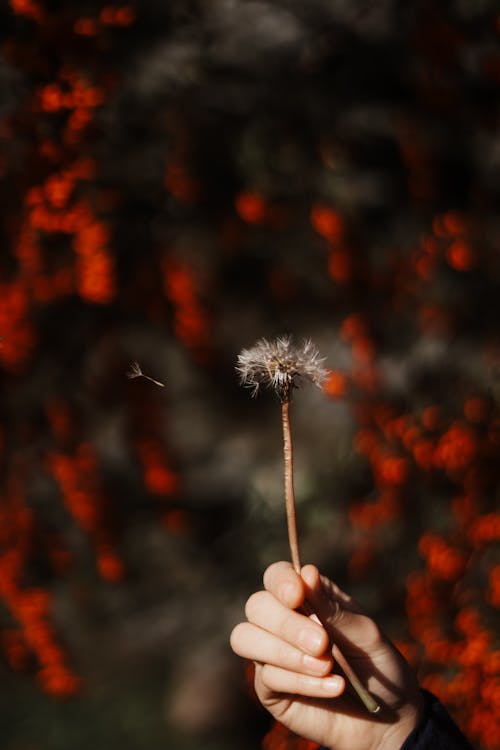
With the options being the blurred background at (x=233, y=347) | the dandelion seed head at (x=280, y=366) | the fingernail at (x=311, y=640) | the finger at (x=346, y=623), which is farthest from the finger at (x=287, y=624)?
the blurred background at (x=233, y=347)

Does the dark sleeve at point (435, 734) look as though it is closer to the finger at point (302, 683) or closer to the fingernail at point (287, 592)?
the finger at point (302, 683)

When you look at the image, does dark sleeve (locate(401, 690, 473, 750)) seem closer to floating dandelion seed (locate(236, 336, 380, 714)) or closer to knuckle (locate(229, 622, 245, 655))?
floating dandelion seed (locate(236, 336, 380, 714))

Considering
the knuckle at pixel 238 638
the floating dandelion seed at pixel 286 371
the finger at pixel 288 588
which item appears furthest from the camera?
the knuckle at pixel 238 638

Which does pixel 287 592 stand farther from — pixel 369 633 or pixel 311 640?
pixel 369 633

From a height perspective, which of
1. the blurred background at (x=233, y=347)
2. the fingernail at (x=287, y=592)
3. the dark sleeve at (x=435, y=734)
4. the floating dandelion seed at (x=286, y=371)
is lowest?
the dark sleeve at (x=435, y=734)

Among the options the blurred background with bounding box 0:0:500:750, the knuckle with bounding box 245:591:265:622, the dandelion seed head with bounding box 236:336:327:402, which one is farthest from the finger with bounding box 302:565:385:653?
the blurred background with bounding box 0:0:500:750

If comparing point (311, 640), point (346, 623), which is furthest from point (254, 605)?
point (346, 623)
